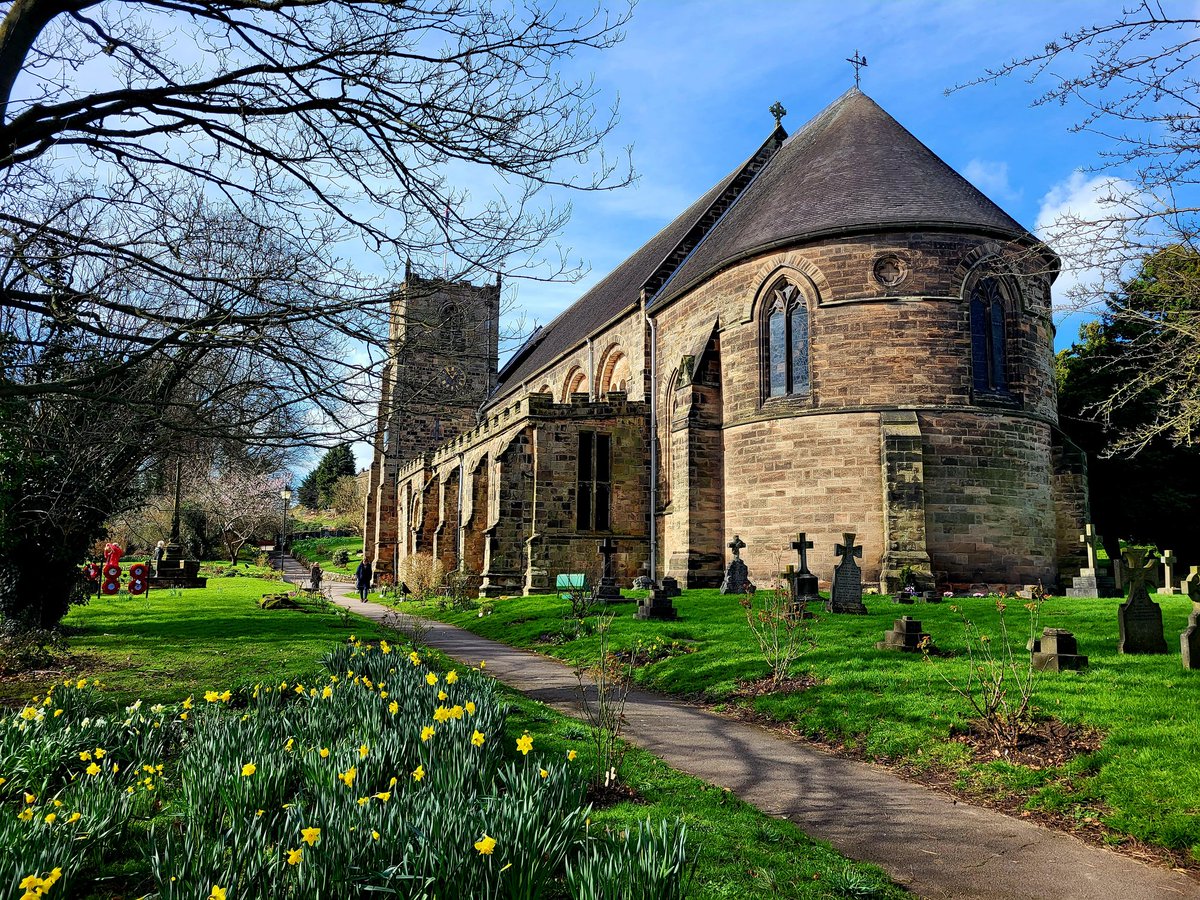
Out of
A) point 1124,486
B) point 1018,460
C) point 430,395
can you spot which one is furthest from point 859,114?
point 430,395

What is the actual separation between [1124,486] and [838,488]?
714 inches

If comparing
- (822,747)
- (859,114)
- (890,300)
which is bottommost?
(822,747)

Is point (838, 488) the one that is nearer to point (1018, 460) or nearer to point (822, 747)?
point (1018, 460)

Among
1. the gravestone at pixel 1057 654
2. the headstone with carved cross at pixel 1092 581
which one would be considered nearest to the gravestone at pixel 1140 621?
the gravestone at pixel 1057 654

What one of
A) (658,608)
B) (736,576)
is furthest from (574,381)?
(658,608)

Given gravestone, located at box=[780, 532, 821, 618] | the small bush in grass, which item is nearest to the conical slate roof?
gravestone, located at box=[780, 532, 821, 618]

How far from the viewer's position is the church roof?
648 inches

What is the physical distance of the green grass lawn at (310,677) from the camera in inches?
157

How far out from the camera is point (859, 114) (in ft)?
67.9

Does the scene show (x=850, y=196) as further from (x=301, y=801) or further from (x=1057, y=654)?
(x=301, y=801)

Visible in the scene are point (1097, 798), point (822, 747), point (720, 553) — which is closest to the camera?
point (1097, 798)

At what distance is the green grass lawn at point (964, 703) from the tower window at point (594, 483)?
7.88 m

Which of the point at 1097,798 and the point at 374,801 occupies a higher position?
the point at 374,801

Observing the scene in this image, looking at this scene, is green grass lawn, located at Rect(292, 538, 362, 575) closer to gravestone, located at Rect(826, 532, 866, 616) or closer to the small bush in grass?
gravestone, located at Rect(826, 532, 866, 616)
